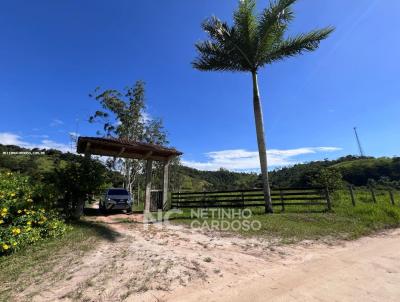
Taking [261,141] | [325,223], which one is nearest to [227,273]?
[325,223]

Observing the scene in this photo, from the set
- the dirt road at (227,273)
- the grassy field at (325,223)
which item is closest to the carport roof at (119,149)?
the grassy field at (325,223)

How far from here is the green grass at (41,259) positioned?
4.81 m

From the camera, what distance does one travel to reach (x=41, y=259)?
19.8 feet

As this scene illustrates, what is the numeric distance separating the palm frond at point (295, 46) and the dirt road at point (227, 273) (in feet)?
34.0

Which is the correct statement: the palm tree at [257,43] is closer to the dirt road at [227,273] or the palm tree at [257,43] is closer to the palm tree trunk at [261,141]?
the palm tree trunk at [261,141]

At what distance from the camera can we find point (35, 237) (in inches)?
289

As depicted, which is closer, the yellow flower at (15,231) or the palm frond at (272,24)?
the yellow flower at (15,231)

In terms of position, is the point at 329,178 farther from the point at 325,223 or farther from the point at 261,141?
the point at 325,223

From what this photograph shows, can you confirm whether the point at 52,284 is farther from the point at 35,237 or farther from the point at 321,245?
the point at 321,245

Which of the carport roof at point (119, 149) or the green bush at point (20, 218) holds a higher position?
the carport roof at point (119, 149)

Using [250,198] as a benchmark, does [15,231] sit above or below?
below

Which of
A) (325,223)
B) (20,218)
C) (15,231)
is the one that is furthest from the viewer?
(325,223)

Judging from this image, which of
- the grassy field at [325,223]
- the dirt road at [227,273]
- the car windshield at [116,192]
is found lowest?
the dirt road at [227,273]

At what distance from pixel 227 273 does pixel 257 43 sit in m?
12.4
